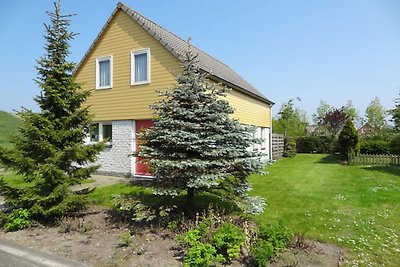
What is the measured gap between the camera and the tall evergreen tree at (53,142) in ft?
21.4

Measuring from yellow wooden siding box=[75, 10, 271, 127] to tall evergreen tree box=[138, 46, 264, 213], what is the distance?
18.5 feet

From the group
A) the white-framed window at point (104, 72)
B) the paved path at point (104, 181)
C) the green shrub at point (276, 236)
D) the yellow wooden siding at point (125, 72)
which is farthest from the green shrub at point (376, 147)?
the green shrub at point (276, 236)

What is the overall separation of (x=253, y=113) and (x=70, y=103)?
13.3 metres

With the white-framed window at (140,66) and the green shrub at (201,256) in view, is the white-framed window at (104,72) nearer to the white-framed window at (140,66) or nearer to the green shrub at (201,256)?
the white-framed window at (140,66)

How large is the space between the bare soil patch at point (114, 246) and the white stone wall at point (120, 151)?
643 centimetres

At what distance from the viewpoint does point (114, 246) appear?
527 cm

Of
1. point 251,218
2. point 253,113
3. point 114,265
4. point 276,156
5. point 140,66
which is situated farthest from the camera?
point 276,156

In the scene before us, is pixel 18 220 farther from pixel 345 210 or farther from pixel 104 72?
pixel 104 72

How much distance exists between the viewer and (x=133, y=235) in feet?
18.9

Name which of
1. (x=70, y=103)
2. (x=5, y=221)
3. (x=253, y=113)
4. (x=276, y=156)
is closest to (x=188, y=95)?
(x=70, y=103)

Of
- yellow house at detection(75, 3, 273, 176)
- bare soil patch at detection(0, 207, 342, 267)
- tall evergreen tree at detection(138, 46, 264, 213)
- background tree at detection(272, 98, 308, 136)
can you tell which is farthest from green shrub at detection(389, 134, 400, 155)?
bare soil patch at detection(0, 207, 342, 267)

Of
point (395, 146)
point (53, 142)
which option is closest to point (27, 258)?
point (53, 142)

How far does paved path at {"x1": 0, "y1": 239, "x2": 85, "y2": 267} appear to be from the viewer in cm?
468

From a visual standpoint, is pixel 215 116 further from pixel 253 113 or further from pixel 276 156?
pixel 276 156
